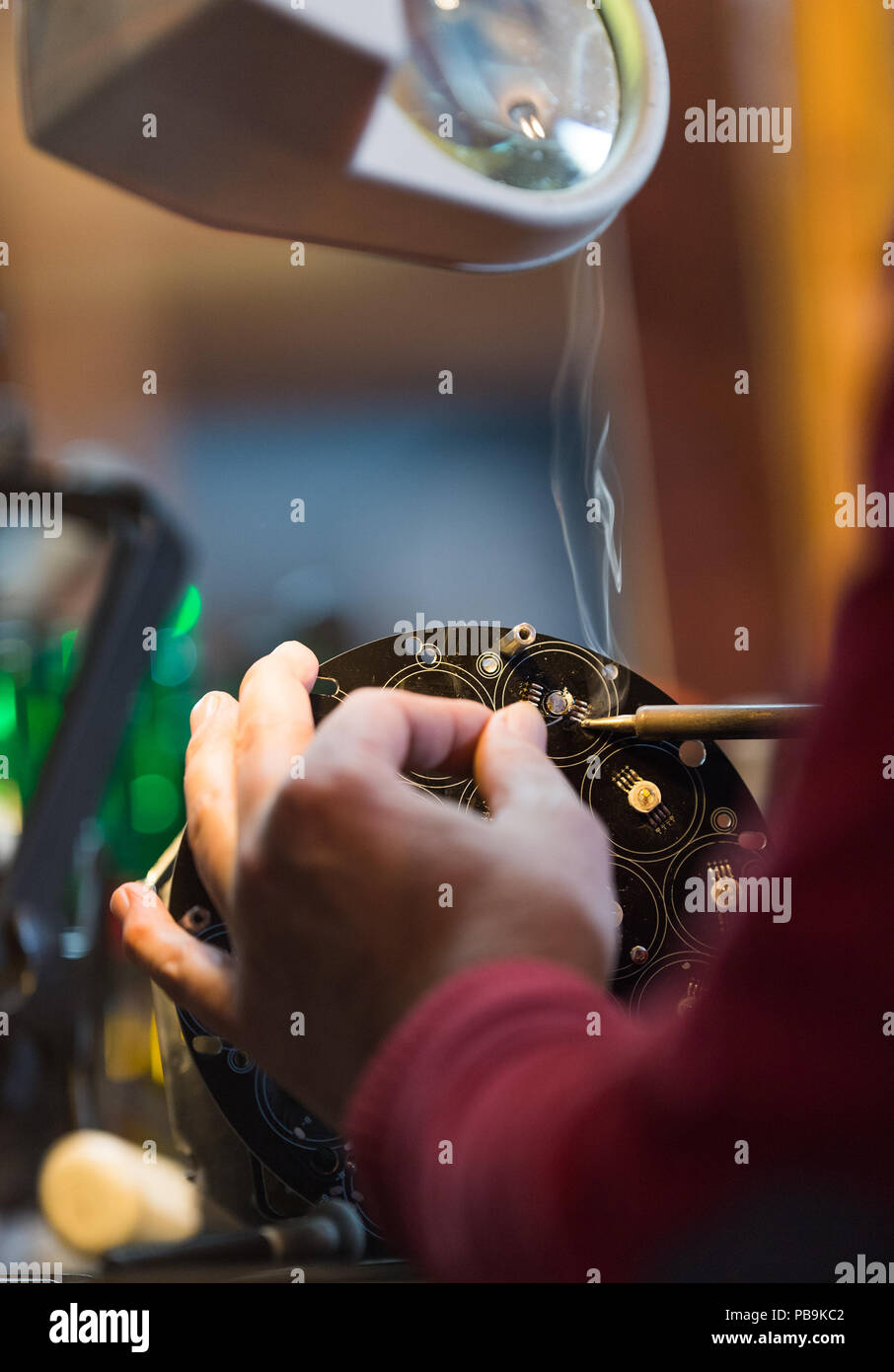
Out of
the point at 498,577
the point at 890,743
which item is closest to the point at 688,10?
the point at 498,577

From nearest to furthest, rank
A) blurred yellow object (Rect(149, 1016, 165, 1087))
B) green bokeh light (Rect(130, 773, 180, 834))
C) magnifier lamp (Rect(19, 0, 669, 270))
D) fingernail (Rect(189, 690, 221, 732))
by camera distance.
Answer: magnifier lamp (Rect(19, 0, 669, 270))
fingernail (Rect(189, 690, 221, 732))
blurred yellow object (Rect(149, 1016, 165, 1087))
green bokeh light (Rect(130, 773, 180, 834))

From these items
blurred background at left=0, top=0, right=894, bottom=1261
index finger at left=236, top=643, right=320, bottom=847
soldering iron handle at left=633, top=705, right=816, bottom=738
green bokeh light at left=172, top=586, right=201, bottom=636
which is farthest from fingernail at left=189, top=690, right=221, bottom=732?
blurred background at left=0, top=0, right=894, bottom=1261

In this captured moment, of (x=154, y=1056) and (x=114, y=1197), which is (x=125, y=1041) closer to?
(x=154, y=1056)

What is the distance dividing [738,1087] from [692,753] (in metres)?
0.30

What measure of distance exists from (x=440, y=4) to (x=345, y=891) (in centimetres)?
29

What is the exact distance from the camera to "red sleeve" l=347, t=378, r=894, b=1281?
0.49 feet

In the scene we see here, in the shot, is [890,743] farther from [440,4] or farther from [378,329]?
[378,329]

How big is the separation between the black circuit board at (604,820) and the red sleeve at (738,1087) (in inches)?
8.8

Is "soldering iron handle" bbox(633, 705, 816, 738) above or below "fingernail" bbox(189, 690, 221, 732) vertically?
below

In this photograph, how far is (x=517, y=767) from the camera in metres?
0.30

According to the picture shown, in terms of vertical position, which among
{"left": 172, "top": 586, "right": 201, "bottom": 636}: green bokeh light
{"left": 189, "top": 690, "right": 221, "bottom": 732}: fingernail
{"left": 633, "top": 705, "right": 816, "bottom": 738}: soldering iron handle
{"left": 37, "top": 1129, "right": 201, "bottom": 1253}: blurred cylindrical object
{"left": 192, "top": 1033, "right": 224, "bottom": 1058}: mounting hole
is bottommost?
{"left": 37, "top": 1129, "right": 201, "bottom": 1253}: blurred cylindrical object

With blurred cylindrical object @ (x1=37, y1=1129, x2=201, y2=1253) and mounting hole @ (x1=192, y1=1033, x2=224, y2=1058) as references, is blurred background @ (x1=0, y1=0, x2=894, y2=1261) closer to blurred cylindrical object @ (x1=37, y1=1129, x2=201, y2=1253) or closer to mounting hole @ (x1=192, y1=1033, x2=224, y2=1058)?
blurred cylindrical object @ (x1=37, y1=1129, x2=201, y2=1253)

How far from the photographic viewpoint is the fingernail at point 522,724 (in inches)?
12.9

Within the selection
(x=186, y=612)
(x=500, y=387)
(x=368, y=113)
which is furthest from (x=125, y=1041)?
(x=500, y=387)
